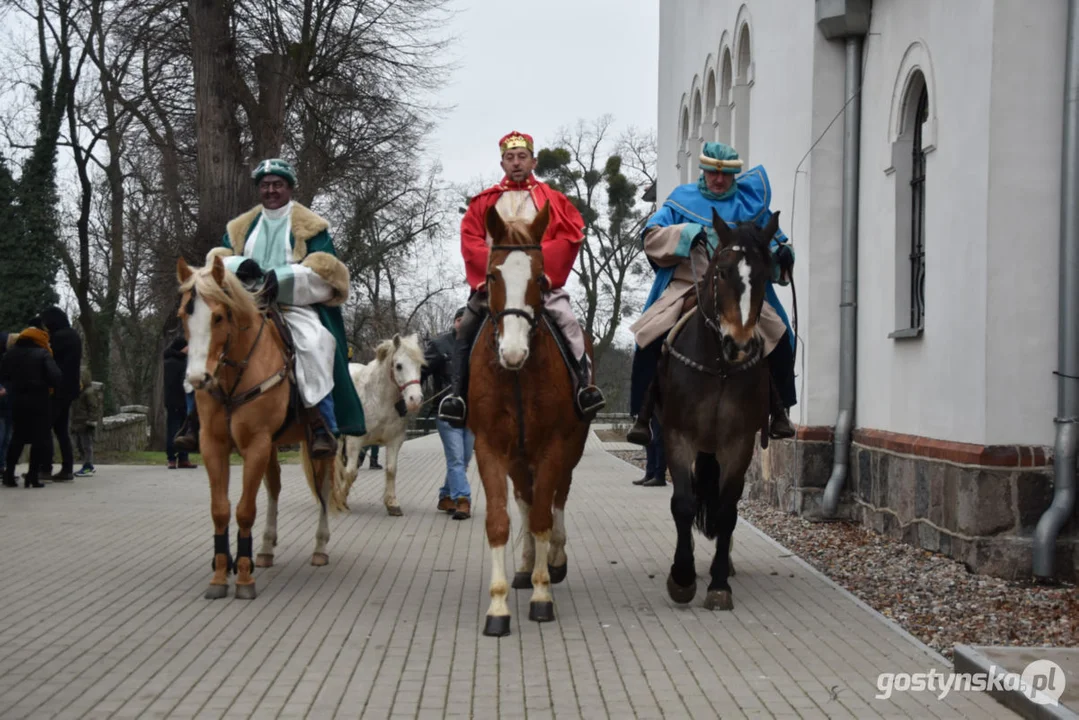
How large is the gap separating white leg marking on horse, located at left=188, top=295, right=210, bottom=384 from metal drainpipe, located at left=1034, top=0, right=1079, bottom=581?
556cm

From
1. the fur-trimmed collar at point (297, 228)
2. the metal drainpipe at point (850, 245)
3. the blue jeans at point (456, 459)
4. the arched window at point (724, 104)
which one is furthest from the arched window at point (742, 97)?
the fur-trimmed collar at point (297, 228)

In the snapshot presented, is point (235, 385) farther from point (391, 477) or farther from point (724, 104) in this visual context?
point (724, 104)

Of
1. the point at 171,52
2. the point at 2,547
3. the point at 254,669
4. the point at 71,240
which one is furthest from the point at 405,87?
the point at 254,669

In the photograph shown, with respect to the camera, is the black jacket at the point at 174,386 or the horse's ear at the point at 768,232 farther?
the black jacket at the point at 174,386

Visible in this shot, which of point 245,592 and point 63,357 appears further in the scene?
point 63,357

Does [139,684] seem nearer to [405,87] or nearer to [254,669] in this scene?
[254,669]

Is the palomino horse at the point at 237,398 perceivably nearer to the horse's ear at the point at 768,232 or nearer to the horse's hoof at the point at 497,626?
the horse's hoof at the point at 497,626

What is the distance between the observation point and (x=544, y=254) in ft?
27.7

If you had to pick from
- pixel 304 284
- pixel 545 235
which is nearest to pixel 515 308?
pixel 545 235

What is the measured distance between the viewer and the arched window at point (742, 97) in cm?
1878

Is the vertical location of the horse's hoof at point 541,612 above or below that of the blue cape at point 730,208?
below

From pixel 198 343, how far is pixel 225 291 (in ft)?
1.67

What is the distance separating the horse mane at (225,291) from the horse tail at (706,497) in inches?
126

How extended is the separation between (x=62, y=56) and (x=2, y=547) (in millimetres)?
21965
